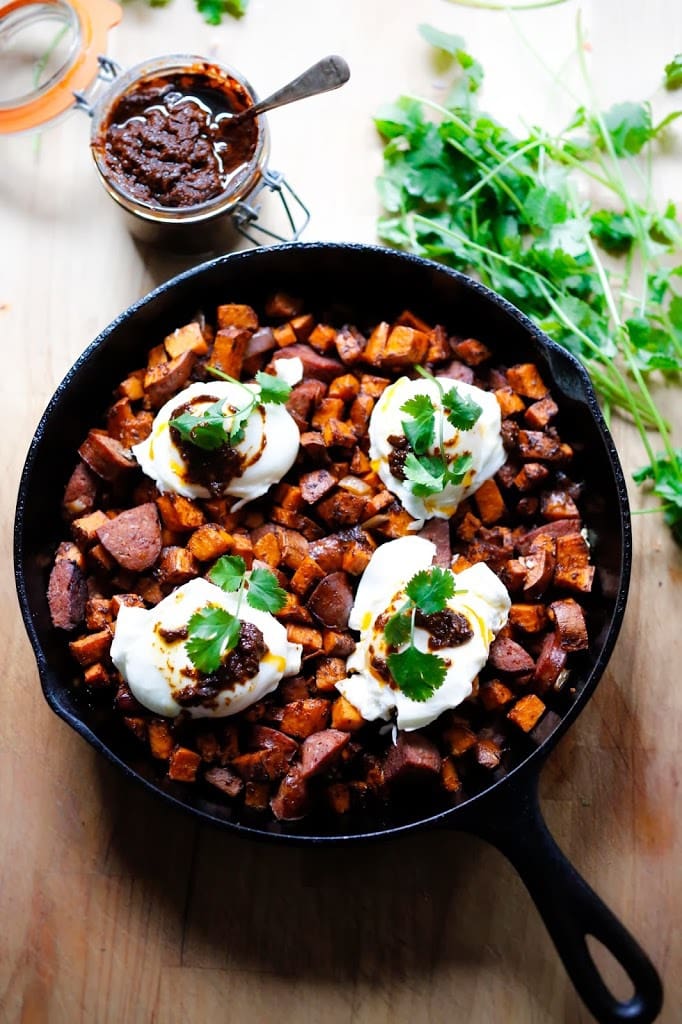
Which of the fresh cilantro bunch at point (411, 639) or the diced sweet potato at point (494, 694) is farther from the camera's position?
the diced sweet potato at point (494, 694)

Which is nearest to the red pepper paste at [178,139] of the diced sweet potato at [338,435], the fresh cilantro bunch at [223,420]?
the fresh cilantro bunch at [223,420]

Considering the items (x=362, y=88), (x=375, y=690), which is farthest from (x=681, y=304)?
(x=375, y=690)

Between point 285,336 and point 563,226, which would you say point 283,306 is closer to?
point 285,336

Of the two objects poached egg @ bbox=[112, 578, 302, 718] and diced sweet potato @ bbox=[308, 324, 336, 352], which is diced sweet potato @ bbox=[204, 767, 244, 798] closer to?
poached egg @ bbox=[112, 578, 302, 718]

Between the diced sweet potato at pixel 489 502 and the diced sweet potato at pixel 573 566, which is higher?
the diced sweet potato at pixel 489 502

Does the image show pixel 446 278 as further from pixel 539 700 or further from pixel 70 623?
pixel 70 623

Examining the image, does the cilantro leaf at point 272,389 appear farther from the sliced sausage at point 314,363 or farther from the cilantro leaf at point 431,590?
the cilantro leaf at point 431,590

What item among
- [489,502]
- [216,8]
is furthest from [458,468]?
[216,8]
